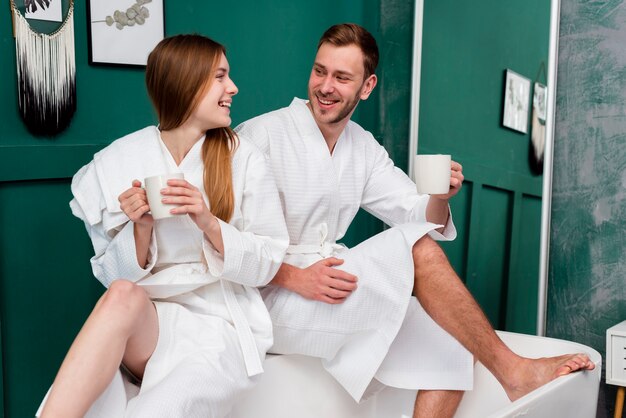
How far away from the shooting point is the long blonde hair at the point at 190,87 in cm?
194

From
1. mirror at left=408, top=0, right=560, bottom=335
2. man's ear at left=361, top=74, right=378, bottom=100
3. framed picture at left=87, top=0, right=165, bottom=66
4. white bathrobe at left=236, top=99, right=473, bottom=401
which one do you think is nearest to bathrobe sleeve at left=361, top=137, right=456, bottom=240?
white bathrobe at left=236, top=99, right=473, bottom=401

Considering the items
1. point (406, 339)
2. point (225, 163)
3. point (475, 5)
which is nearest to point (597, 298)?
point (406, 339)

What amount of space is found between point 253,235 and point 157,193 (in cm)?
39

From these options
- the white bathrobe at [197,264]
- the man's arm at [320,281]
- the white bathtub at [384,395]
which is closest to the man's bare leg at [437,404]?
the white bathtub at [384,395]

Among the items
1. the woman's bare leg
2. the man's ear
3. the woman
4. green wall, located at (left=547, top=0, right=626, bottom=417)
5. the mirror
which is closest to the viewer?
the woman's bare leg

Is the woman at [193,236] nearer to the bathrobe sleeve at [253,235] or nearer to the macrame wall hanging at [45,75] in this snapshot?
the bathrobe sleeve at [253,235]

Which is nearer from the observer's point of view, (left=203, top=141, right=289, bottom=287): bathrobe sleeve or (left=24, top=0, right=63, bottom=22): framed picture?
(left=203, top=141, right=289, bottom=287): bathrobe sleeve

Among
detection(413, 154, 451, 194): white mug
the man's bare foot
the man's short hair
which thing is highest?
the man's short hair

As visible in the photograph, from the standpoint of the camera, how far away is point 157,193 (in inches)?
64.0

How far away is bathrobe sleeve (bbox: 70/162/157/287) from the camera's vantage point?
1.86 m

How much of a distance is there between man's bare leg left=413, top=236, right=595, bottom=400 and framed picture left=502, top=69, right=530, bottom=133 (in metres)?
1.04

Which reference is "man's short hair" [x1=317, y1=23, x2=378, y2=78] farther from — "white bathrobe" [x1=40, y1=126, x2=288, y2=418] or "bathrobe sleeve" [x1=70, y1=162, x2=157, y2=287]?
"bathrobe sleeve" [x1=70, y1=162, x2=157, y2=287]

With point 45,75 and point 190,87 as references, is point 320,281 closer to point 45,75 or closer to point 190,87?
point 190,87

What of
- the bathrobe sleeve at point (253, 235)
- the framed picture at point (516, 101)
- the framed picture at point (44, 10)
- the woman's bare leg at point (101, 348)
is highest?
the framed picture at point (44, 10)
